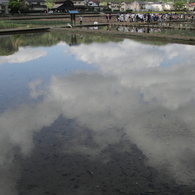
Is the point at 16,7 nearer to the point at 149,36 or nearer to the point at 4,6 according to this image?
the point at 4,6

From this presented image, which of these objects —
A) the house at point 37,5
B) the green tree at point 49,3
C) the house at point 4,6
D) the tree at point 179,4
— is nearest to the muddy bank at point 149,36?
the house at point 4,6

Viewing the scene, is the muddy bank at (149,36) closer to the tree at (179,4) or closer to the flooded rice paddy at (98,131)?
the flooded rice paddy at (98,131)

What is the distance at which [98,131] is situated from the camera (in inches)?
244

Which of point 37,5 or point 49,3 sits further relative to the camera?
point 49,3

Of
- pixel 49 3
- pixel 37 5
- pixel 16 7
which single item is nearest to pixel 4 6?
pixel 16 7

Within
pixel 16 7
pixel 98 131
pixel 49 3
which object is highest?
pixel 49 3

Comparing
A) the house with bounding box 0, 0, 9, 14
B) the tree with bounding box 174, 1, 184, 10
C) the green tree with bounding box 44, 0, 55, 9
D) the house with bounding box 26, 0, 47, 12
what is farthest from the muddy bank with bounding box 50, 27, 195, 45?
the tree with bounding box 174, 1, 184, 10

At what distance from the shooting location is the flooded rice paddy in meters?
4.48

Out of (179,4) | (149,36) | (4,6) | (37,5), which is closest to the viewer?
(149,36)

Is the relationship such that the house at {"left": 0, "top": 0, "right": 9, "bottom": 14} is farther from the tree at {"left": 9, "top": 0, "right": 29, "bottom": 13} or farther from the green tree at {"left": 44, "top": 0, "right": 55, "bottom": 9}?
the green tree at {"left": 44, "top": 0, "right": 55, "bottom": 9}

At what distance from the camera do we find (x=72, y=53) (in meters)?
16.6

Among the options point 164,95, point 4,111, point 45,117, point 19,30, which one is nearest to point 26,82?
point 4,111

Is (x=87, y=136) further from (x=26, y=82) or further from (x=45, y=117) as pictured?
(x=26, y=82)

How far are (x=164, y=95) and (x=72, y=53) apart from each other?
9.37 m
